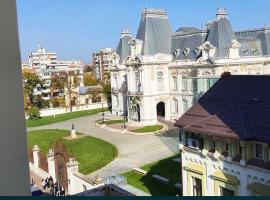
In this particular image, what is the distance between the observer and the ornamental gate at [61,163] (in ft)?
18.4

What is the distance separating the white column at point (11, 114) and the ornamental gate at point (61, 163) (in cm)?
493

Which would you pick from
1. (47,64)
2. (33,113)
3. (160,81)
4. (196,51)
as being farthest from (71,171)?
(47,64)

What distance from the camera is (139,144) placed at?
27.5ft

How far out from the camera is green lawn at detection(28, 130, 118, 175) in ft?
23.0

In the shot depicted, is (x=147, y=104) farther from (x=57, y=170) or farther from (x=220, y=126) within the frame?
(x=220, y=126)

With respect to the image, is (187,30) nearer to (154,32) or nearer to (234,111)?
(154,32)

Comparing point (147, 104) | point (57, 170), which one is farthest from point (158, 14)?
point (57, 170)

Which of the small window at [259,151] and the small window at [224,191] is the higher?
the small window at [259,151]

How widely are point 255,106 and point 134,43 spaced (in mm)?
8947

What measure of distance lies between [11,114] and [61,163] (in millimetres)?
5327

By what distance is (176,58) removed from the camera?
11.4 m

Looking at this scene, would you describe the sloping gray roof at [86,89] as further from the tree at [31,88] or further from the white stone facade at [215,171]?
the white stone facade at [215,171]

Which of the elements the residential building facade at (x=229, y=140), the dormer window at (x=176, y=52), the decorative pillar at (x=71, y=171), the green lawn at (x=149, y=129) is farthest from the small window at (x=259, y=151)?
the dormer window at (x=176, y=52)

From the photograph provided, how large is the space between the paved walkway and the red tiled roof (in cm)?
354
